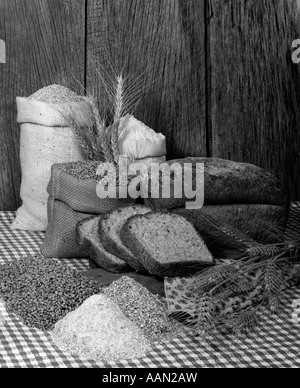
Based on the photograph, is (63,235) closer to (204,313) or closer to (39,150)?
(39,150)

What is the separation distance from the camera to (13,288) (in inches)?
81.4

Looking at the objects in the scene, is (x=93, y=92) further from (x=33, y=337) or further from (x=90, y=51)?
(x=33, y=337)

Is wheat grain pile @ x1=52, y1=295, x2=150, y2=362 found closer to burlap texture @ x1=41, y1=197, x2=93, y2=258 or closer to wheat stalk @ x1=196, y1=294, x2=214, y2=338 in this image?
wheat stalk @ x1=196, y1=294, x2=214, y2=338

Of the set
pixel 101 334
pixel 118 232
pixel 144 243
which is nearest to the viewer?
pixel 101 334

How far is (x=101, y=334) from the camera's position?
178 cm

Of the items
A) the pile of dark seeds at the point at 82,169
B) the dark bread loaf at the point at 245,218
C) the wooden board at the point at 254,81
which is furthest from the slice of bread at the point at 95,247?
the wooden board at the point at 254,81

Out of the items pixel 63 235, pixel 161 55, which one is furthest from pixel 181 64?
pixel 63 235

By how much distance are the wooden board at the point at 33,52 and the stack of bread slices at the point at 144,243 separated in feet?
2.22

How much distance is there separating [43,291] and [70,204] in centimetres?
50

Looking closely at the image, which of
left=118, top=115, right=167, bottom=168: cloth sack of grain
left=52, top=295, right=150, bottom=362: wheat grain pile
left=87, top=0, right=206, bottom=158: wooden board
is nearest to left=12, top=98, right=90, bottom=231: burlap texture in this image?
left=118, top=115, right=167, bottom=168: cloth sack of grain

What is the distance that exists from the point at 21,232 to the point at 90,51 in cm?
70

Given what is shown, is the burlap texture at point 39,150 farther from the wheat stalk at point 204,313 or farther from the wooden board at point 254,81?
the wheat stalk at point 204,313

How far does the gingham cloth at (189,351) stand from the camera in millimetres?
1757
